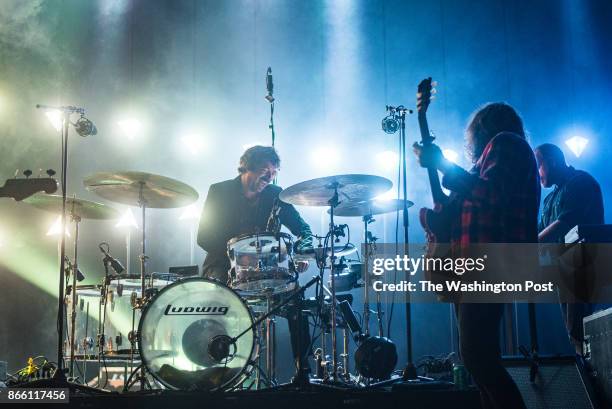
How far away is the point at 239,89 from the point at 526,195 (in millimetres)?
5834

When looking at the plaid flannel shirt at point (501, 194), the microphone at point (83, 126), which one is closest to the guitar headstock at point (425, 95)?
the plaid flannel shirt at point (501, 194)

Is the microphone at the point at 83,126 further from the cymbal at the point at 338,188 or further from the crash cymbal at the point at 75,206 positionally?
the cymbal at the point at 338,188

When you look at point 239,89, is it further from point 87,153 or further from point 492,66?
point 492,66

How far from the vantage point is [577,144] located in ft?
23.7

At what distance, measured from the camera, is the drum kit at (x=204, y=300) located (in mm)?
3754

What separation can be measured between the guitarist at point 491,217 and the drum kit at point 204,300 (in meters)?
1.30

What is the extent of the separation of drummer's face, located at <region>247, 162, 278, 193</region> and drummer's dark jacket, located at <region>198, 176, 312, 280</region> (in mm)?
75

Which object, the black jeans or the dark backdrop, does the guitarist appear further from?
the dark backdrop

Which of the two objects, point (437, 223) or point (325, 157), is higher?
point (325, 157)

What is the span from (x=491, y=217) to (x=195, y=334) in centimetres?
203

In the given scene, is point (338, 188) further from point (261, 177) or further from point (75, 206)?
point (75, 206)

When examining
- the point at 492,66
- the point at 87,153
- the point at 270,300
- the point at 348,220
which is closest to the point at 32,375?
the point at 270,300

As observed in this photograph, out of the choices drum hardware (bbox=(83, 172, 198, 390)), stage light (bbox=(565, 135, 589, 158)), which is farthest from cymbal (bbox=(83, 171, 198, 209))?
stage light (bbox=(565, 135, 589, 158))

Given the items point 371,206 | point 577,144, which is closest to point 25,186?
point 371,206
